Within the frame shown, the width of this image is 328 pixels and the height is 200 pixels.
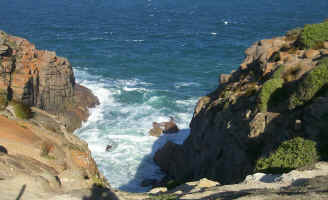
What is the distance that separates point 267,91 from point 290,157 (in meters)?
6.20

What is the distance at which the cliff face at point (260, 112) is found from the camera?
741 inches

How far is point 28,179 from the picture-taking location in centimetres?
1490

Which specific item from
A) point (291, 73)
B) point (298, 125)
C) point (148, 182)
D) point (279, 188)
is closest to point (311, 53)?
point (291, 73)

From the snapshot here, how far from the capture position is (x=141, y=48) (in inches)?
3698

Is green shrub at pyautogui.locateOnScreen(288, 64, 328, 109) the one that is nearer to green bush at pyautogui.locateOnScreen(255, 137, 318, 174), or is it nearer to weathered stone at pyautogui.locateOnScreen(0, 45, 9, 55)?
green bush at pyautogui.locateOnScreen(255, 137, 318, 174)

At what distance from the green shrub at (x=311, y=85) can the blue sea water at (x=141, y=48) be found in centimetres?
2267

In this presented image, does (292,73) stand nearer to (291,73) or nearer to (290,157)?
(291,73)

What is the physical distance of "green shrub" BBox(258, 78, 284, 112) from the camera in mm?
21938

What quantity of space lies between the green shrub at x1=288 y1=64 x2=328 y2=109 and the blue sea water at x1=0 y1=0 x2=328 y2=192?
74.4 ft

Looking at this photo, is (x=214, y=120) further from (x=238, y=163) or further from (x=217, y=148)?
(x=238, y=163)

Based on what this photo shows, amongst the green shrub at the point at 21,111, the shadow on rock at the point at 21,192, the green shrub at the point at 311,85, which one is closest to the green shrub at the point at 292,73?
the green shrub at the point at 311,85

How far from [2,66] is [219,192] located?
32.0 m

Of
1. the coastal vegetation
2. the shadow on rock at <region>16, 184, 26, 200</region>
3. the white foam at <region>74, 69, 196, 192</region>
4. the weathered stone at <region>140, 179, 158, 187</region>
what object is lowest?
the weathered stone at <region>140, 179, 158, 187</region>

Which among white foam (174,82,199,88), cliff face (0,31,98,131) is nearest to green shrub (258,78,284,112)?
cliff face (0,31,98,131)
